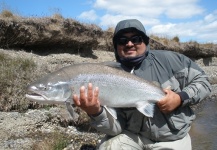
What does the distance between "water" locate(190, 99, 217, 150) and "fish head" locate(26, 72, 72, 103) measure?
383cm

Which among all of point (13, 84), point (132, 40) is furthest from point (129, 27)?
point (13, 84)

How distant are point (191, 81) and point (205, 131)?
4339mm

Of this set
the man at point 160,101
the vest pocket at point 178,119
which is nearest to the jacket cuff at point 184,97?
the man at point 160,101

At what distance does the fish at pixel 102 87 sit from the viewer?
3.36 meters

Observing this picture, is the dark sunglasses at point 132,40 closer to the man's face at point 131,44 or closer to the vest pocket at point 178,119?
A: the man's face at point 131,44

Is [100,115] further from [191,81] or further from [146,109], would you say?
[191,81]

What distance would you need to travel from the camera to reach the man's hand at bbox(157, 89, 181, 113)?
3.63 m

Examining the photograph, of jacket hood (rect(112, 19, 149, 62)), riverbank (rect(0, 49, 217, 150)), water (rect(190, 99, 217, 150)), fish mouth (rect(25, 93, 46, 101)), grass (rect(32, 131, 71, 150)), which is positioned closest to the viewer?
fish mouth (rect(25, 93, 46, 101))

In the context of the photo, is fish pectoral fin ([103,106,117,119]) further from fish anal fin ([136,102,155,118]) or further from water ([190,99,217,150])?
water ([190,99,217,150])

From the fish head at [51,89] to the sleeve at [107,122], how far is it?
563 millimetres

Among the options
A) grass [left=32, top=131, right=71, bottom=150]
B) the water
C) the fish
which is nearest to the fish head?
the fish

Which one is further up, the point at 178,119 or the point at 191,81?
the point at 191,81

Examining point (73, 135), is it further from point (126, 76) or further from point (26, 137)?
point (126, 76)

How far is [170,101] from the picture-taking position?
363cm
